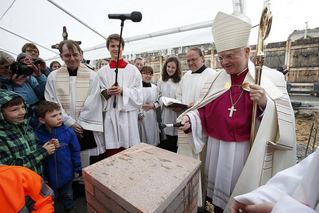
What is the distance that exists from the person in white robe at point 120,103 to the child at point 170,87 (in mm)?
1039

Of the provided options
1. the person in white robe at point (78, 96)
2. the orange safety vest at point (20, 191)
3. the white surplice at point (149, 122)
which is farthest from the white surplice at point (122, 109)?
the orange safety vest at point (20, 191)

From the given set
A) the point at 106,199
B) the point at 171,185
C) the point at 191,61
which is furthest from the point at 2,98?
the point at 191,61

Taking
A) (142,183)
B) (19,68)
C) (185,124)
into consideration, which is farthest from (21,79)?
(142,183)

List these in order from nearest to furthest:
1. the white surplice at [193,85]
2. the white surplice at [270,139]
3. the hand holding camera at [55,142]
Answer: the white surplice at [270,139], the hand holding camera at [55,142], the white surplice at [193,85]

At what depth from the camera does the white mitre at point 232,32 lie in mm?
1785

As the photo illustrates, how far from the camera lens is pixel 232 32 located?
181cm

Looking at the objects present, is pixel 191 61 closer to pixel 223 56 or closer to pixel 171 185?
pixel 223 56

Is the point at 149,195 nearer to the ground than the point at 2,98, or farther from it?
nearer to the ground

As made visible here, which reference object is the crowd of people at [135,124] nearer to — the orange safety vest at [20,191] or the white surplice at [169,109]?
the orange safety vest at [20,191]

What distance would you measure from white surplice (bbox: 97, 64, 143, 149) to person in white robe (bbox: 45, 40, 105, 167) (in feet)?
0.43

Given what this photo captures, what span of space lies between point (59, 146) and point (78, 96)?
2.57 feet

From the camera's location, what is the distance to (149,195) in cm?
99

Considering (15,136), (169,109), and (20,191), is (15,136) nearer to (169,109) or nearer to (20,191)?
(20,191)

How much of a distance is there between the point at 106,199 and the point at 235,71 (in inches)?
61.1
